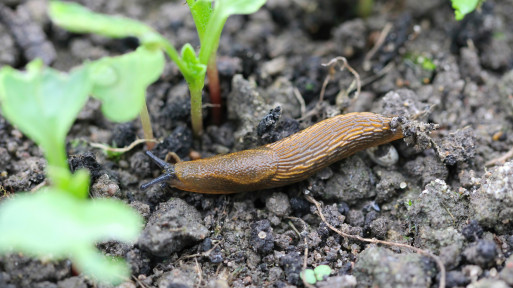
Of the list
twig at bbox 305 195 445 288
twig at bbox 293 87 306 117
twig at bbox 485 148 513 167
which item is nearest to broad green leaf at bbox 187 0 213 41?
twig at bbox 293 87 306 117

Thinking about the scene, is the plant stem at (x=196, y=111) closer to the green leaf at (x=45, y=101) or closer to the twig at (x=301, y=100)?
the twig at (x=301, y=100)

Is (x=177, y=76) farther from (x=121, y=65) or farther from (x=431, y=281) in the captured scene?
(x=431, y=281)

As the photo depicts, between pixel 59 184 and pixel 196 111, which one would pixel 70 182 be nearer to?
pixel 59 184

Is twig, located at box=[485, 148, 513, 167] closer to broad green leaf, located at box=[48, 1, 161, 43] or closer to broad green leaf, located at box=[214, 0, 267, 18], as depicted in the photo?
broad green leaf, located at box=[214, 0, 267, 18]

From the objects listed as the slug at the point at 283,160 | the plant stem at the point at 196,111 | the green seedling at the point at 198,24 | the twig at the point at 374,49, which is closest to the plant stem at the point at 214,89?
the green seedling at the point at 198,24

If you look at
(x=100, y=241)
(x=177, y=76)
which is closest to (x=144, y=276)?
(x=100, y=241)

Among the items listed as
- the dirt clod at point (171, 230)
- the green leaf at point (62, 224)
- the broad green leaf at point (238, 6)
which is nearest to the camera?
the green leaf at point (62, 224)
